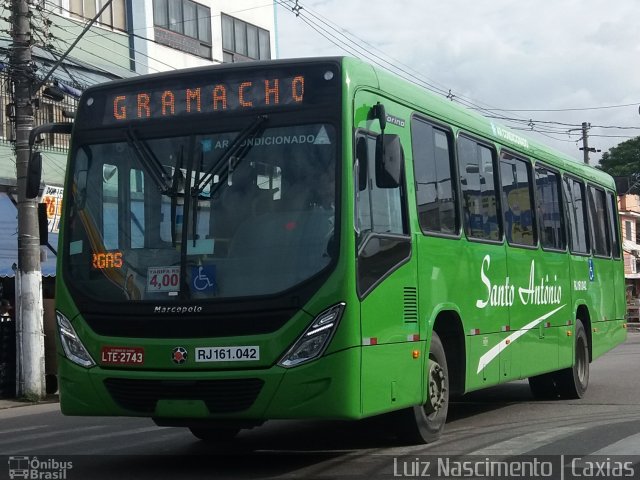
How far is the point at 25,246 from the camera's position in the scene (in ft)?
57.7

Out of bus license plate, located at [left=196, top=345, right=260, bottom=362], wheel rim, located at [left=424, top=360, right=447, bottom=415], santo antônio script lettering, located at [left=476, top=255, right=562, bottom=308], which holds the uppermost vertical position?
santo antônio script lettering, located at [left=476, top=255, right=562, bottom=308]

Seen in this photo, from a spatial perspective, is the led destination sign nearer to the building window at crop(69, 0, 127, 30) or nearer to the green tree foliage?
the building window at crop(69, 0, 127, 30)

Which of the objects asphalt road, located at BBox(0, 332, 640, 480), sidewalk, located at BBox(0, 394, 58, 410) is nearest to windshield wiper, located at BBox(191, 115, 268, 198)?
asphalt road, located at BBox(0, 332, 640, 480)

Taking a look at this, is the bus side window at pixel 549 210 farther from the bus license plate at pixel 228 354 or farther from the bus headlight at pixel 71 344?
the bus headlight at pixel 71 344

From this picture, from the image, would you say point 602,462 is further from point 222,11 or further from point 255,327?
point 222,11

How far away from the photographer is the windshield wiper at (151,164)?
8.61 meters

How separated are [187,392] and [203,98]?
7.80 ft

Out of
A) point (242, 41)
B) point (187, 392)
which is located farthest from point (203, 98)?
point (242, 41)

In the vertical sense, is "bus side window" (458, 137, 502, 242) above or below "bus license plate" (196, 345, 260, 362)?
above

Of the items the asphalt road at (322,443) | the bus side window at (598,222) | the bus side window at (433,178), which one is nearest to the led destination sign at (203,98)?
the bus side window at (433,178)

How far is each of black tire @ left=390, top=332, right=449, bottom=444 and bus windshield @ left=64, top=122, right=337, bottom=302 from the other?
207 centimetres

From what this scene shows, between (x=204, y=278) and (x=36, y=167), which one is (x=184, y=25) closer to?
(x=36, y=167)

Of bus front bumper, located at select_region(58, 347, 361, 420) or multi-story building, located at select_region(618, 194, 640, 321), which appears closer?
bus front bumper, located at select_region(58, 347, 361, 420)

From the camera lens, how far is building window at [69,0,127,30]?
27719 millimetres
